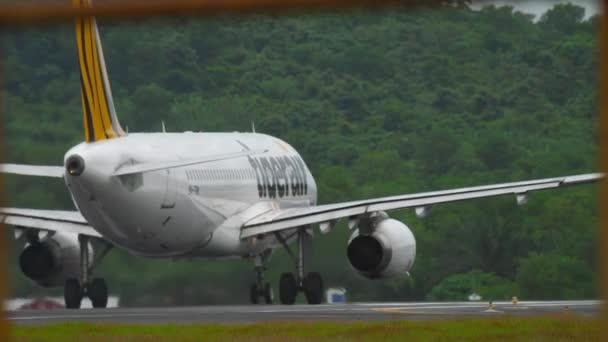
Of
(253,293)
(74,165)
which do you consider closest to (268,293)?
(253,293)

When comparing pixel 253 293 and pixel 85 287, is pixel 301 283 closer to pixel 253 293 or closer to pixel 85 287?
pixel 253 293

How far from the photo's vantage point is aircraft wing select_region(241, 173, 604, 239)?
1214 inches

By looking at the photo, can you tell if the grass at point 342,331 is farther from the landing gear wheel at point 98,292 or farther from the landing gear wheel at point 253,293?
the landing gear wheel at point 253,293

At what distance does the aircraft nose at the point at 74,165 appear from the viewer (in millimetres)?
29616

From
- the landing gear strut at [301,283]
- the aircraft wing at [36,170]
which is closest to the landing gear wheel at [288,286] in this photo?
the landing gear strut at [301,283]

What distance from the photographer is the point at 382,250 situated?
32031 millimetres

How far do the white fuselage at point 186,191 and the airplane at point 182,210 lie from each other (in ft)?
0.09

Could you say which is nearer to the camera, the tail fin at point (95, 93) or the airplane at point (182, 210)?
the airplane at point (182, 210)

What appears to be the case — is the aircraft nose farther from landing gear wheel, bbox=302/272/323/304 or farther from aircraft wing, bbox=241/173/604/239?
landing gear wheel, bbox=302/272/323/304

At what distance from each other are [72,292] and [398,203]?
7.61 metres

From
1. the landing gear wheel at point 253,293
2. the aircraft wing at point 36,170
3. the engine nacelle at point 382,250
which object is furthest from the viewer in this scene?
the landing gear wheel at point 253,293

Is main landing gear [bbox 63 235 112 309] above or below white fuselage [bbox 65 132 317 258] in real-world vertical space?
below

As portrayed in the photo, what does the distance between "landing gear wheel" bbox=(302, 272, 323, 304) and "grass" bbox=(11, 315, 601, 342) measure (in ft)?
47.9

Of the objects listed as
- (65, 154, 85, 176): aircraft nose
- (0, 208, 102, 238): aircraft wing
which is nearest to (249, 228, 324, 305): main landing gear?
(0, 208, 102, 238): aircraft wing
